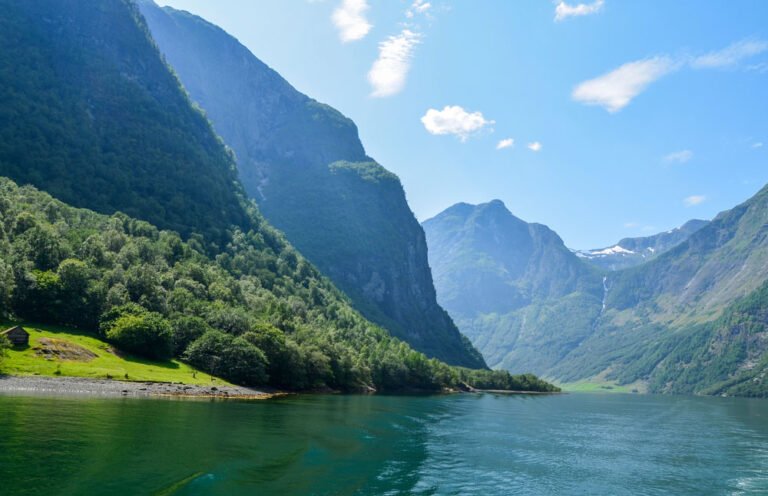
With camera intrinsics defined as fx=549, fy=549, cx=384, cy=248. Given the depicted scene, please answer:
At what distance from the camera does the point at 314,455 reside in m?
57.8

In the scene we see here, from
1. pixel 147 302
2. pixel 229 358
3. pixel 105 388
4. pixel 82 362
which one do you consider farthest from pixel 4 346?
pixel 147 302

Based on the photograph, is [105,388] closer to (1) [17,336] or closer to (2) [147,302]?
(1) [17,336]

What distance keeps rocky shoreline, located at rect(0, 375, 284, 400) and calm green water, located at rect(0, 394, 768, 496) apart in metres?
8.59

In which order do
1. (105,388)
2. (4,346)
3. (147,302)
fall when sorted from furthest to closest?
(147,302) < (105,388) < (4,346)

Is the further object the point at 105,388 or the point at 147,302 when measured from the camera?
the point at 147,302

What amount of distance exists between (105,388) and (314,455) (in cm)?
4974

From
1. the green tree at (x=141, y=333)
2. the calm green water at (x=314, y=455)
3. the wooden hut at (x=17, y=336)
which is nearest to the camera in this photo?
the calm green water at (x=314, y=455)

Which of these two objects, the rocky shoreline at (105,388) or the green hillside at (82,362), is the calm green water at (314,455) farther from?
the green hillside at (82,362)

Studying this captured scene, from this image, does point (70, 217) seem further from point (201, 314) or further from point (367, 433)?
point (367, 433)

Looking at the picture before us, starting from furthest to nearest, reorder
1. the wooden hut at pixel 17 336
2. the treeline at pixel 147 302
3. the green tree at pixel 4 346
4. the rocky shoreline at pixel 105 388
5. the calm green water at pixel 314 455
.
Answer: the treeline at pixel 147 302 < the wooden hut at pixel 17 336 < the green tree at pixel 4 346 < the rocky shoreline at pixel 105 388 < the calm green water at pixel 314 455

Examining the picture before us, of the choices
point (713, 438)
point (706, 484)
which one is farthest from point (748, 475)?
point (713, 438)

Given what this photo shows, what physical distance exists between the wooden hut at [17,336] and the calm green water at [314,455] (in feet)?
97.3

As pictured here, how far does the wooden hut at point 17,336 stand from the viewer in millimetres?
94500

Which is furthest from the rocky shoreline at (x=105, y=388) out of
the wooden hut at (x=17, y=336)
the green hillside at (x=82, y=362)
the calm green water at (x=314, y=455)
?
the wooden hut at (x=17, y=336)
